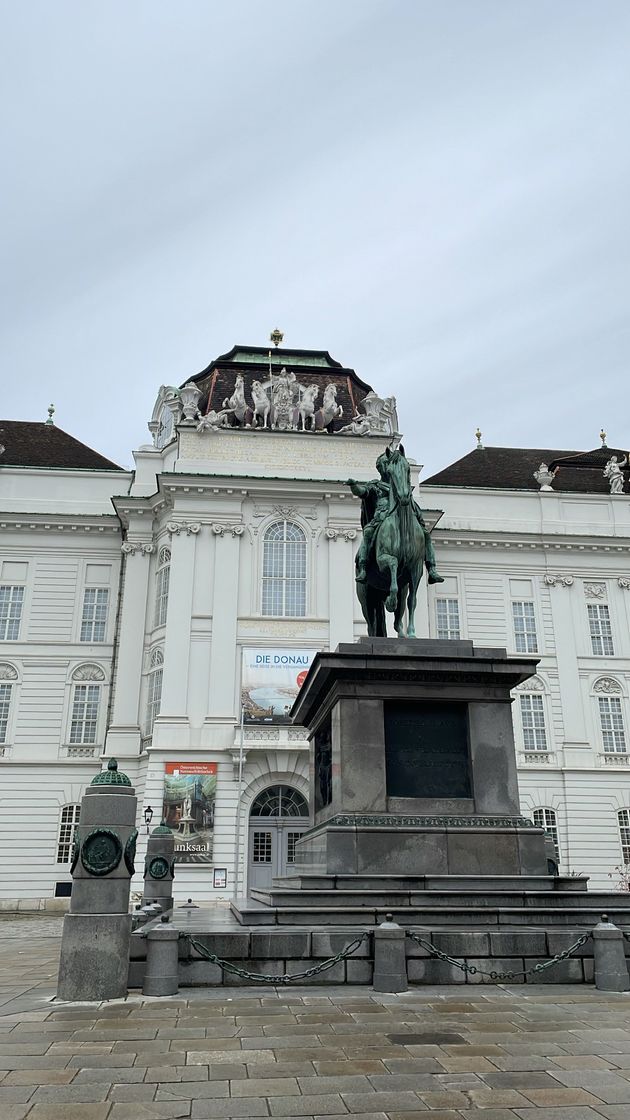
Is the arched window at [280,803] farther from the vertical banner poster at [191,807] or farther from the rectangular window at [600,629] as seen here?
the rectangular window at [600,629]

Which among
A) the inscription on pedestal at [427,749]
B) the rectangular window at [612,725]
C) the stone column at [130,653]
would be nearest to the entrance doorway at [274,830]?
the stone column at [130,653]

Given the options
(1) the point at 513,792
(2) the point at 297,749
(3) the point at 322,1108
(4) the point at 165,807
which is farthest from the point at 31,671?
(3) the point at 322,1108

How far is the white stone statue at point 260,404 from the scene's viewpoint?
1490 inches

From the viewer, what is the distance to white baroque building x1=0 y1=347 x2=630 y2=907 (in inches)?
1268

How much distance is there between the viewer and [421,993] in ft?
29.1

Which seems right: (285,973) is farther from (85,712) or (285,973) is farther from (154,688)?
(85,712)

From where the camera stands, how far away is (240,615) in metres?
33.9

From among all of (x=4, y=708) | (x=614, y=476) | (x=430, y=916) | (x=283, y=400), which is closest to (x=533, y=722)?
(x=614, y=476)

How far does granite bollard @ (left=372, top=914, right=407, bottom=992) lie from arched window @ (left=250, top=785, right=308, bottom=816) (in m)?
24.0

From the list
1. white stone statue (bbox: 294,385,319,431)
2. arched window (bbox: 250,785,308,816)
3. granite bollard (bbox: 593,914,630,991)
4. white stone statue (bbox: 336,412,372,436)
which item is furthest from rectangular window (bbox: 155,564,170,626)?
granite bollard (bbox: 593,914,630,991)

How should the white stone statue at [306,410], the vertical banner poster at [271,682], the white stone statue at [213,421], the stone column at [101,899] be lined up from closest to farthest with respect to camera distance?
the stone column at [101,899], the vertical banner poster at [271,682], the white stone statue at [213,421], the white stone statue at [306,410]

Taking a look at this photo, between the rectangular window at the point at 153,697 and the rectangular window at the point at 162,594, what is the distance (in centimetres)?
208

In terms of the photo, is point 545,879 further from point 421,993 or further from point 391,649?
point 391,649

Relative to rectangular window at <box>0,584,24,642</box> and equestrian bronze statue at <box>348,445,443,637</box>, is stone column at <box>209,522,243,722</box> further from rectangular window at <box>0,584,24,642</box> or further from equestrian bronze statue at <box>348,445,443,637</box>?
equestrian bronze statue at <box>348,445,443,637</box>
